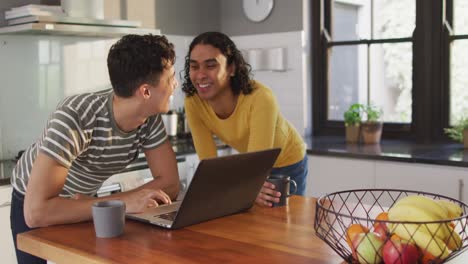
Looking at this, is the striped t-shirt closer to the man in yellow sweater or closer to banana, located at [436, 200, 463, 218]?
the man in yellow sweater

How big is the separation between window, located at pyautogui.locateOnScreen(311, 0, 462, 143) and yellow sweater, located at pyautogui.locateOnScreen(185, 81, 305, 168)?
1536 mm

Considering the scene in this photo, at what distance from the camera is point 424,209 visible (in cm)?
119

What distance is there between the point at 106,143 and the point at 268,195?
1.71 ft

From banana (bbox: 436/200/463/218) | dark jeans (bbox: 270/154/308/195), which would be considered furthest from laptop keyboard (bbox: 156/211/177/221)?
dark jeans (bbox: 270/154/308/195)

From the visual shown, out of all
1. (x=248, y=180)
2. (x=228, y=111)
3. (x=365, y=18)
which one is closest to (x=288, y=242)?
(x=248, y=180)

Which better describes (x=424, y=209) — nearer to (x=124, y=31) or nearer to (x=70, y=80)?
(x=124, y=31)

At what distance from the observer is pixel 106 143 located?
1.78m

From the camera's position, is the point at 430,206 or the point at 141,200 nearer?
the point at 430,206

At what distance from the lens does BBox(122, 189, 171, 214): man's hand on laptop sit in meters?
1.68

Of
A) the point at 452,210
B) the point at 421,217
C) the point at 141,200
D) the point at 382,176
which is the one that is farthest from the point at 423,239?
the point at 382,176

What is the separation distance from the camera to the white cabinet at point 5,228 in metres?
2.76

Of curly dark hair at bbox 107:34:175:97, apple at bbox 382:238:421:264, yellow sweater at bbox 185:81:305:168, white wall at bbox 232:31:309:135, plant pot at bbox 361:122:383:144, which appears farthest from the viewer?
white wall at bbox 232:31:309:135

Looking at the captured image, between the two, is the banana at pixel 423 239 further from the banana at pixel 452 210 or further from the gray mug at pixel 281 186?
the gray mug at pixel 281 186

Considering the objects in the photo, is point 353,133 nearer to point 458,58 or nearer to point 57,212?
point 458,58
